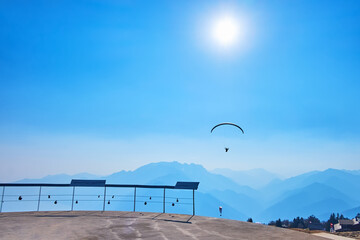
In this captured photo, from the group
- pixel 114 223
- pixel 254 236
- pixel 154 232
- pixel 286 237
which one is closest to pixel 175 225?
pixel 154 232

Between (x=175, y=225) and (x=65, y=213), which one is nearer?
(x=175, y=225)

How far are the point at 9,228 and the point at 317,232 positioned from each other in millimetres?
17144

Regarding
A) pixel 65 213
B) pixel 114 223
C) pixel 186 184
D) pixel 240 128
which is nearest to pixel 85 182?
pixel 65 213

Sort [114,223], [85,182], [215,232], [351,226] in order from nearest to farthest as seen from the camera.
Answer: [215,232] < [114,223] < [85,182] < [351,226]

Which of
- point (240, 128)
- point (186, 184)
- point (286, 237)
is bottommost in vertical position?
point (286, 237)

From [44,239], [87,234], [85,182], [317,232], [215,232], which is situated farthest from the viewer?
[85,182]

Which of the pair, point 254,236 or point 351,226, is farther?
point 351,226

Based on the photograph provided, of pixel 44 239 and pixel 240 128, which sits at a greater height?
pixel 240 128

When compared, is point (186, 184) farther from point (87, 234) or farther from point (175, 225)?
point (87, 234)

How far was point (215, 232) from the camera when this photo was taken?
12445 mm

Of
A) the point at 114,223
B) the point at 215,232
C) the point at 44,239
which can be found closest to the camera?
the point at 44,239

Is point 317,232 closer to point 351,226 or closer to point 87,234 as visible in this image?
point 87,234

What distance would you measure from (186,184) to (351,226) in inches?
4530

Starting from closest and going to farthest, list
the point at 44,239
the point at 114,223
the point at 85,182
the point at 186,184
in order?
1. the point at 44,239
2. the point at 114,223
3. the point at 186,184
4. the point at 85,182
